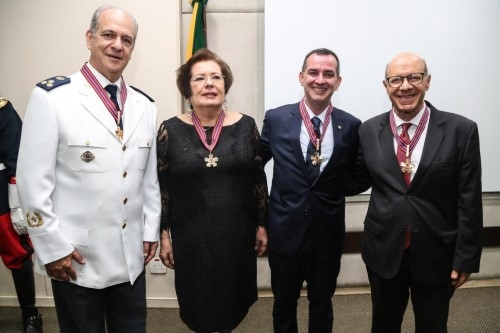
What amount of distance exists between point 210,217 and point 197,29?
1.54m

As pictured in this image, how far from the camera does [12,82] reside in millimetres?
2930

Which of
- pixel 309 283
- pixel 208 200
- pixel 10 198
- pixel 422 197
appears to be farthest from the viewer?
pixel 10 198

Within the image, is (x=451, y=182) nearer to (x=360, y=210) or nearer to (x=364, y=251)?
(x=364, y=251)

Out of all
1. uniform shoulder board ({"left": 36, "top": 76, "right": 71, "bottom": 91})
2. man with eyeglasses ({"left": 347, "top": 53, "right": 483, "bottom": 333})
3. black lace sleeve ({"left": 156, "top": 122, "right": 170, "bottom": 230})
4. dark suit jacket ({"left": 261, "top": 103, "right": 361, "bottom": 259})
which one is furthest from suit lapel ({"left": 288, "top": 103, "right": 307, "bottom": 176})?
uniform shoulder board ({"left": 36, "top": 76, "right": 71, "bottom": 91})

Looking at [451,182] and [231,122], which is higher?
[231,122]

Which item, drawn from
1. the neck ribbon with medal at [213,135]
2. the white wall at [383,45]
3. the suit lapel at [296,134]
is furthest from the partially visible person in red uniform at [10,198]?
the white wall at [383,45]

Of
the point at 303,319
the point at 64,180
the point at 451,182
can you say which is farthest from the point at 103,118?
the point at 303,319

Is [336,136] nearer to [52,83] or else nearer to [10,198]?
[52,83]

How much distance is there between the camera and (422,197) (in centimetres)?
171

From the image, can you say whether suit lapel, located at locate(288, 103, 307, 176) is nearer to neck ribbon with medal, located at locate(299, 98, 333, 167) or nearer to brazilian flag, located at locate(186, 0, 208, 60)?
neck ribbon with medal, located at locate(299, 98, 333, 167)

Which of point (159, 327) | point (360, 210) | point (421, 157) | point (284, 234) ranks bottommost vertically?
point (159, 327)

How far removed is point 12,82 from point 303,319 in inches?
108

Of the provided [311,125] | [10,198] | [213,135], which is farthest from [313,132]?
[10,198]

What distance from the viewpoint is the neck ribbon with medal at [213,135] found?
1826 millimetres
